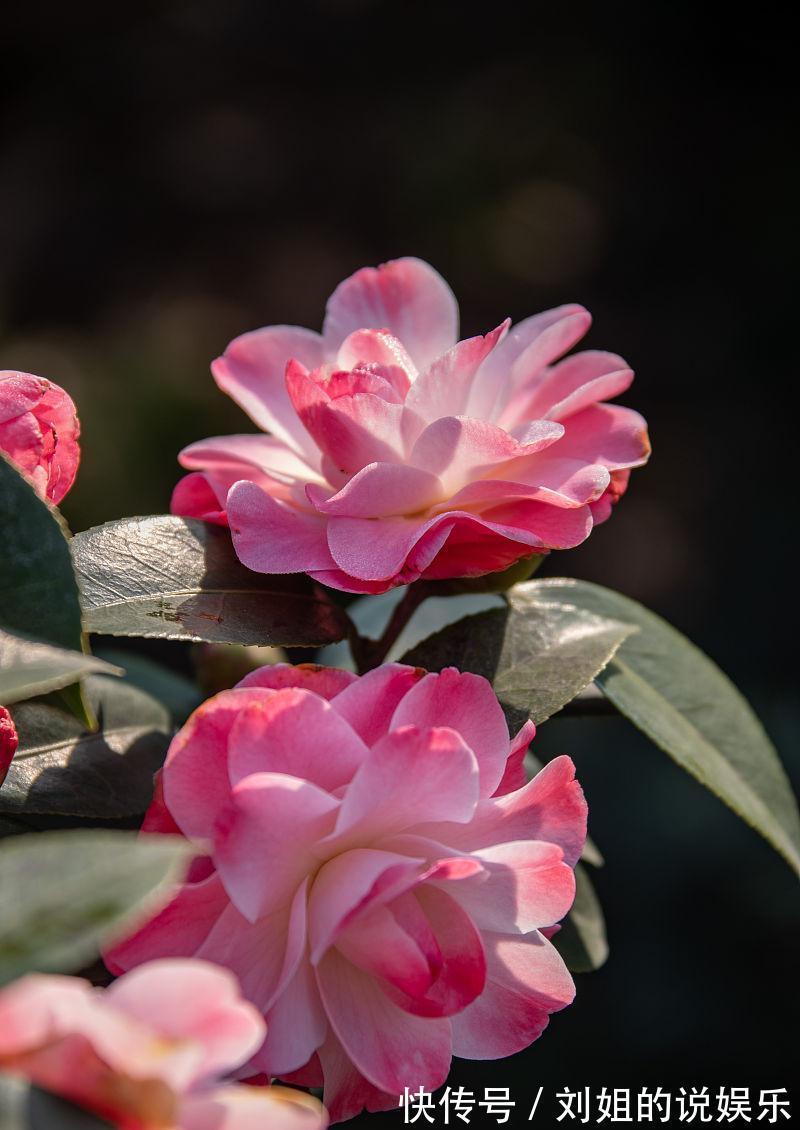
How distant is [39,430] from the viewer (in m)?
0.44

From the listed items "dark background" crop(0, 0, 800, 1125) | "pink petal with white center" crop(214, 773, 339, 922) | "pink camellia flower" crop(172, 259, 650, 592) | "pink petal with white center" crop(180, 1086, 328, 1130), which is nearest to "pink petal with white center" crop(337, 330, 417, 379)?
"pink camellia flower" crop(172, 259, 650, 592)

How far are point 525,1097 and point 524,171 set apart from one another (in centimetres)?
221

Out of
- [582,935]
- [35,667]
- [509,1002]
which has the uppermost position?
[35,667]

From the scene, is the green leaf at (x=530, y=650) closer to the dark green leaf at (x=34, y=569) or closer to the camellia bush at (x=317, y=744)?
the camellia bush at (x=317, y=744)

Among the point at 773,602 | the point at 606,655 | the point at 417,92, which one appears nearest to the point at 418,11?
the point at 417,92

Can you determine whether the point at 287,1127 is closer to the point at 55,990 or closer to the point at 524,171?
the point at 55,990

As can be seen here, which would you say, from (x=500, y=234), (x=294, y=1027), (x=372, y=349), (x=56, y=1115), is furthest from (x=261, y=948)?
(x=500, y=234)

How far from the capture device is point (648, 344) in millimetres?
2773

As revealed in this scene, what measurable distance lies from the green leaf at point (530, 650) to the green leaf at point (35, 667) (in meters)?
0.20

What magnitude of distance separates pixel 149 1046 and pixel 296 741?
14 centimetres

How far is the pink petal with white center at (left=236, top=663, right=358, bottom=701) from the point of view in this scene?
0.40 meters

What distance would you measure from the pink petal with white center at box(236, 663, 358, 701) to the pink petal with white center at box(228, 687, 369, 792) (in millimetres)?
22

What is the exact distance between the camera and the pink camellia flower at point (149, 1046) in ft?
0.79

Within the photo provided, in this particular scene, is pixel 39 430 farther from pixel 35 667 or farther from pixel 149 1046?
pixel 149 1046
